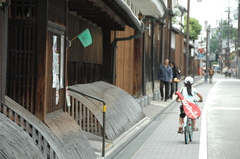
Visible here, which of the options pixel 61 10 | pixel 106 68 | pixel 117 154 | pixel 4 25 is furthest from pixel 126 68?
pixel 4 25

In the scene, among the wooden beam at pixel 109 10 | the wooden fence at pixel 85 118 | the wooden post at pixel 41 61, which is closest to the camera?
the wooden post at pixel 41 61

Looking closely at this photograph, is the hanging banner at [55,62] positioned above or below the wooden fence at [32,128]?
above

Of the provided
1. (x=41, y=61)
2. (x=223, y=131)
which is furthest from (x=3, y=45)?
(x=223, y=131)

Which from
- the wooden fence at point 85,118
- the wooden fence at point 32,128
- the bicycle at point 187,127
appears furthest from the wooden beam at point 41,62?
the bicycle at point 187,127

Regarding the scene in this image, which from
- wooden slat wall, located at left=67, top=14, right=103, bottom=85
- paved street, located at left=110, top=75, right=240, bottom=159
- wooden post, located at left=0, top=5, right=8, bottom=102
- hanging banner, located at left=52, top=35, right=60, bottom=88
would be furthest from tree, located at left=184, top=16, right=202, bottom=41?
wooden post, located at left=0, top=5, right=8, bottom=102

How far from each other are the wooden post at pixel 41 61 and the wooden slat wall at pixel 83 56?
5.54m

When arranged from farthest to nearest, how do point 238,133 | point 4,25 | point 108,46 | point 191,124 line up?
point 108,46 → point 238,133 → point 191,124 → point 4,25

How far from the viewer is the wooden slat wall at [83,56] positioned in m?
15.4

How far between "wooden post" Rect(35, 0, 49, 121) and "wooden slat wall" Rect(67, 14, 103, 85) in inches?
218

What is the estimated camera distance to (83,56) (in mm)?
16922

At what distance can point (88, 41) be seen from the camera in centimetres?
1271

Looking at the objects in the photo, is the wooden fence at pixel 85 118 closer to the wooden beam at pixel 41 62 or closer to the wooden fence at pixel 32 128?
the wooden beam at pixel 41 62

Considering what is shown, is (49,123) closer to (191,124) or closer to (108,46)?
(191,124)

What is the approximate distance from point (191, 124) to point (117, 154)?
2505mm
